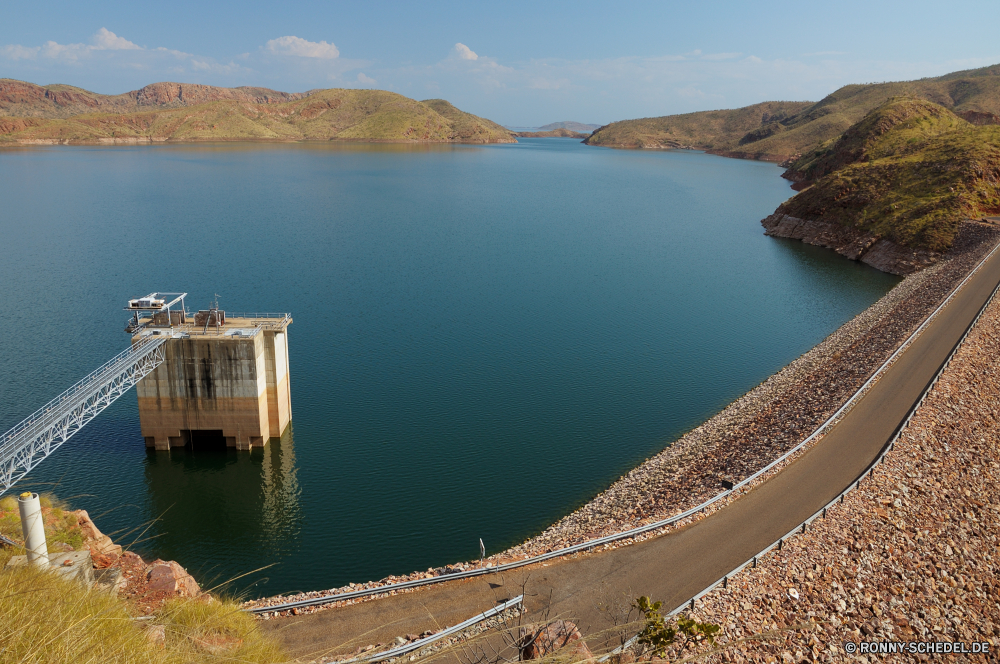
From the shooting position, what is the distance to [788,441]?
29.6 meters

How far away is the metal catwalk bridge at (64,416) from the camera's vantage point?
24.2 m

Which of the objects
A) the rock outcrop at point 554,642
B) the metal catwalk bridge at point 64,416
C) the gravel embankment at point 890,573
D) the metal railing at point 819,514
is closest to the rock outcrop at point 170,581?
the metal catwalk bridge at point 64,416

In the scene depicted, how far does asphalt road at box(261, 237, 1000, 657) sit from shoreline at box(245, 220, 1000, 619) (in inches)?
27.4

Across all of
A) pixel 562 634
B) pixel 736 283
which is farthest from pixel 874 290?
pixel 562 634

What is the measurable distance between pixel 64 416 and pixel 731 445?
30.8 meters

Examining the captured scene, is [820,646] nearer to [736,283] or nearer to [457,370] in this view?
[457,370]

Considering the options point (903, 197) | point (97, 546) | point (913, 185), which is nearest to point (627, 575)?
point (97, 546)

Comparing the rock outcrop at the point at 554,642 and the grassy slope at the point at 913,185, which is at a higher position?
the grassy slope at the point at 913,185

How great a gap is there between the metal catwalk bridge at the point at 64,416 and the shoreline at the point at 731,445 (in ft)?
40.4

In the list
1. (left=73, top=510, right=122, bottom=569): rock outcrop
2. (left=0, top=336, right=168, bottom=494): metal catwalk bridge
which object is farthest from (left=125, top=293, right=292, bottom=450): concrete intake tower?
(left=73, top=510, right=122, bottom=569): rock outcrop

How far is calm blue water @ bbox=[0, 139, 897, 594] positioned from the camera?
28.6 meters

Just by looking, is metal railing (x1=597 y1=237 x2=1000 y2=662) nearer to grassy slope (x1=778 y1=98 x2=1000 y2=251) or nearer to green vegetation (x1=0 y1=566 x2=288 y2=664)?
green vegetation (x1=0 y1=566 x2=288 y2=664)

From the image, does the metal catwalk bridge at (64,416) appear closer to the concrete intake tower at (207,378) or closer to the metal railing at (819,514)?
the concrete intake tower at (207,378)

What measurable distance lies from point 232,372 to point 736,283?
55.7m
